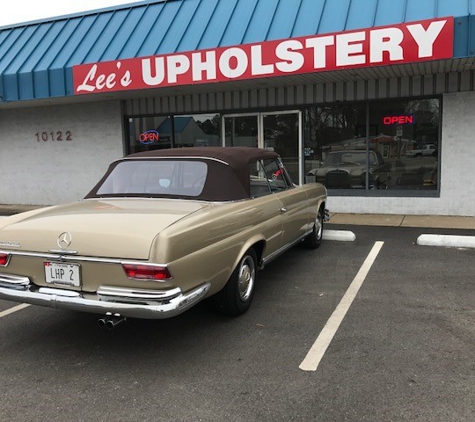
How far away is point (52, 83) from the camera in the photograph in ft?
36.4

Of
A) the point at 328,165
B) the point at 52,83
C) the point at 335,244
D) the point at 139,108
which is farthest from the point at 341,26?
the point at 52,83

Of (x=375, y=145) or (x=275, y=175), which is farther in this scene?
(x=375, y=145)

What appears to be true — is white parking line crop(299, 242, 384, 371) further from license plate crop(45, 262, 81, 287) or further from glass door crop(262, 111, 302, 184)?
glass door crop(262, 111, 302, 184)

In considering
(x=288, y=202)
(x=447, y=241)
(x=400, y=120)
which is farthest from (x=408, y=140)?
(x=288, y=202)

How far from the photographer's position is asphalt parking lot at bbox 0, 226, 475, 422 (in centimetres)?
295

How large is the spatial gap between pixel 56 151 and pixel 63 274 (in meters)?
10.8

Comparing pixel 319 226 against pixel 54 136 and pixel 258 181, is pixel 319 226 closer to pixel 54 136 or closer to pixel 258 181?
pixel 258 181

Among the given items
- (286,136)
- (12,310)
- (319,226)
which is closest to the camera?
(12,310)

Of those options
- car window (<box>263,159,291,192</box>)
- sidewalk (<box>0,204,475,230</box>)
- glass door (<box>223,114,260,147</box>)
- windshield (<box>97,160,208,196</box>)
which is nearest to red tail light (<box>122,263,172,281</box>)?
windshield (<box>97,160,208,196</box>)

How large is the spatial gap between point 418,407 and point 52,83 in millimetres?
10841

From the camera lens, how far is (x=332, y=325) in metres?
4.25

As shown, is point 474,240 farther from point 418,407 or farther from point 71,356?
point 71,356

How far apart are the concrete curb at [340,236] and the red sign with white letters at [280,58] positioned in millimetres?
2945

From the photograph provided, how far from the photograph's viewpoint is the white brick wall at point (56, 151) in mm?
12750
